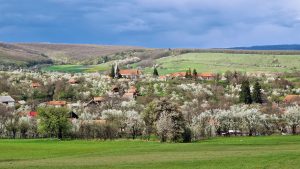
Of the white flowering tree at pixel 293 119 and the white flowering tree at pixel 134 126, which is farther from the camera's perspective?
the white flowering tree at pixel 293 119

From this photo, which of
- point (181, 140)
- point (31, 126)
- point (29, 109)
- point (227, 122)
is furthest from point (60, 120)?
point (29, 109)

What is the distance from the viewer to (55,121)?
120 metres

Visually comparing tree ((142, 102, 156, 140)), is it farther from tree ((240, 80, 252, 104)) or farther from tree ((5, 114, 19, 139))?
tree ((240, 80, 252, 104))

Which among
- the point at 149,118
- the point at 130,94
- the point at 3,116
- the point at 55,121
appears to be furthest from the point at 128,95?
the point at 55,121

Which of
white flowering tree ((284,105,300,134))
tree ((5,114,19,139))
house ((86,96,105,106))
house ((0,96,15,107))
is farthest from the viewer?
house ((86,96,105,106))

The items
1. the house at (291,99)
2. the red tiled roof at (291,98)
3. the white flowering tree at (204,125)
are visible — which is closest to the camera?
the white flowering tree at (204,125)

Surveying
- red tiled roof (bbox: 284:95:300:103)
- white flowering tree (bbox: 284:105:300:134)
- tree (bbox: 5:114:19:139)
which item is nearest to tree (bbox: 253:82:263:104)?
red tiled roof (bbox: 284:95:300:103)

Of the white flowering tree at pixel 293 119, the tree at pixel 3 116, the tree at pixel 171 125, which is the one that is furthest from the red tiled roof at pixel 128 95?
the tree at pixel 171 125

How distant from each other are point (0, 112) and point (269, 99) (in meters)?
90.0

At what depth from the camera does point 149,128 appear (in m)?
121

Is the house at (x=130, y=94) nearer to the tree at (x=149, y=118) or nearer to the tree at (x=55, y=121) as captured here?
the tree at (x=55, y=121)

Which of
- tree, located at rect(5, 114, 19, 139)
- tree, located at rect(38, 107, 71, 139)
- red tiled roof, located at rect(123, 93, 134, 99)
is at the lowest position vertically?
tree, located at rect(5, 114, 19, 139)

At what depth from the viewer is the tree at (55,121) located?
396ft

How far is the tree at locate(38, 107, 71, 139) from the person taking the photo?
121 meters
